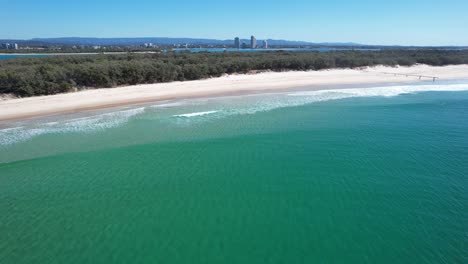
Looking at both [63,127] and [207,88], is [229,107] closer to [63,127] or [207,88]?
[207,88]

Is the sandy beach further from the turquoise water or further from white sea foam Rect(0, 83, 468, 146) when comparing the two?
the turquoise water

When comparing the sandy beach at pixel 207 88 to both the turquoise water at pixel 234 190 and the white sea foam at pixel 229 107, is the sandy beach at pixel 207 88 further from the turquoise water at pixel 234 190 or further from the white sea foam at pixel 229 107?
the turquoise water at pixel 234 190

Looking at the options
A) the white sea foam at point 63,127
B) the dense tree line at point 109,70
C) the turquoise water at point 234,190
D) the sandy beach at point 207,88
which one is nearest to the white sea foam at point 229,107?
the white sea foam at point 63,127

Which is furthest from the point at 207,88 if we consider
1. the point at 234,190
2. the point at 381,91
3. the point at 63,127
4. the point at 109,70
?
the point at 234,190

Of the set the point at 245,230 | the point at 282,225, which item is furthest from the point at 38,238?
the point at 282,225

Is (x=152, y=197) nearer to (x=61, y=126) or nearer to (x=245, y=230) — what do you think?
(x=245, y=230)

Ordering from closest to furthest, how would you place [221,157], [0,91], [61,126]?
[221,157]
[61,126]
[0,91]

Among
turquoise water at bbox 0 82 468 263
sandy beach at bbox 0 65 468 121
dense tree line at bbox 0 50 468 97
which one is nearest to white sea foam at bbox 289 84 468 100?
sandy beach at bbox 0 65 468 121
